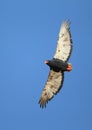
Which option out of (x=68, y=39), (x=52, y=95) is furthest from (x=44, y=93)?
(x=68, y=39)

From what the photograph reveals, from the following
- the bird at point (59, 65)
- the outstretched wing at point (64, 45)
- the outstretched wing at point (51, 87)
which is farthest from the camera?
the outstretched wing at point (51, 87)

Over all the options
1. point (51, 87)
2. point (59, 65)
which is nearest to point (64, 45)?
point (59, 65)

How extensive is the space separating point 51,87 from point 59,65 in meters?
2.00

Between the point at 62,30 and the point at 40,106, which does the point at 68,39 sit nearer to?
the point at 62,30

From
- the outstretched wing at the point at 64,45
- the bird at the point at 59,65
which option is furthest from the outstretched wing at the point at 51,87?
the outstretched wing at the point at 64,45

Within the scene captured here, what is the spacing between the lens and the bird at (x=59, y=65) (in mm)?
39250

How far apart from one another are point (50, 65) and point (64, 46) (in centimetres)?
141

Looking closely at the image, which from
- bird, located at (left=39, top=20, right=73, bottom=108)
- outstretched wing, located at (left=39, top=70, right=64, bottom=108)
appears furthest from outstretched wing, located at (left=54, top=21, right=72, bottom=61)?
outstretched wing, located at (left=39, top=70, right=64, bottom=108)

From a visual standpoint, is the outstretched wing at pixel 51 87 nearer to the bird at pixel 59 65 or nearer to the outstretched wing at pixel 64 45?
the bird at pixel 59 65

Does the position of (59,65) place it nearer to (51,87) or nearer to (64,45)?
(64,45)

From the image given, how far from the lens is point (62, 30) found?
4009 centimetres

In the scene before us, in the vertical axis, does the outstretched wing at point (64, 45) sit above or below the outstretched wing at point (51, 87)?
above

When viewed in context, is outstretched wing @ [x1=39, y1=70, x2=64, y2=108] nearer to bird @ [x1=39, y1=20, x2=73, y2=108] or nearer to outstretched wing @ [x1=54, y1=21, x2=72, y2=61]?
bird @ [x1=39, y1=20, x2=73, y2=108]

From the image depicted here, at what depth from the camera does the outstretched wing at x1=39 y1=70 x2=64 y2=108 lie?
1594 inches
